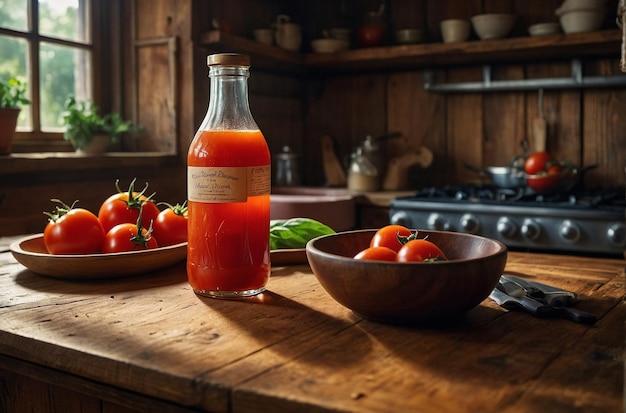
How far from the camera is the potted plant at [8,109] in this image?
83.5 inches

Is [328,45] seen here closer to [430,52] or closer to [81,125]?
[430,52]

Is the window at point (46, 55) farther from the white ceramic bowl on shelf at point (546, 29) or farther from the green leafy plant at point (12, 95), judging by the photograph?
the white ceramic bowl on shelf at point (546, 29)

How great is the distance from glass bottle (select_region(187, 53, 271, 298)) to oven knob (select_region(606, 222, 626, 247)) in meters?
1.56

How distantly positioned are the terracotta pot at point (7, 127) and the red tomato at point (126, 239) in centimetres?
124

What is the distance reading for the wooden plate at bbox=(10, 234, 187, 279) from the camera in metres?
1.04

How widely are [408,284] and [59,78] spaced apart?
2.21 m

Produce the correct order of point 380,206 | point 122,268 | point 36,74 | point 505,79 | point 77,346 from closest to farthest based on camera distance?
point 77,346
point 122,268
point 36,74
point 380,206
point 505,79

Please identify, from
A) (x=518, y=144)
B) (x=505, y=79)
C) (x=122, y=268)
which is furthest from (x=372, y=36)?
(x=122, y=268)

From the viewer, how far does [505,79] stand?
9.70ft

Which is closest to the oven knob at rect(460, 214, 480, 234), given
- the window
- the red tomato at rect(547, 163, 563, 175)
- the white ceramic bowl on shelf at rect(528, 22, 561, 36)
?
the red tomato at rect(547, 163, 563, 175)

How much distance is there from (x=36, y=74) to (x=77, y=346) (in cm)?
196

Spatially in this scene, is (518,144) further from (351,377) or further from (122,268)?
(351,377)

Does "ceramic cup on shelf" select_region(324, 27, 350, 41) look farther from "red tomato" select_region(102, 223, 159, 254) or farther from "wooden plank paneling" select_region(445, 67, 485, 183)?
"red tomato" select_region(102, 223, 159, 254)

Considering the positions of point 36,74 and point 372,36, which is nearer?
point 36,74
